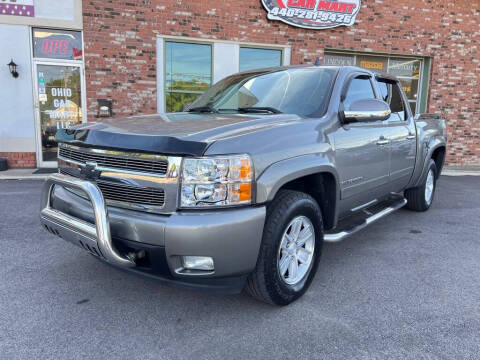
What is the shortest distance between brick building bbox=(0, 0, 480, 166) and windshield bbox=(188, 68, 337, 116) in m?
5.57

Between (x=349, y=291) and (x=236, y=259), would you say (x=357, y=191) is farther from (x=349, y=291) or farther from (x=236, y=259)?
(x=236, y=259)

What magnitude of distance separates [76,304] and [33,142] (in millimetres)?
7162

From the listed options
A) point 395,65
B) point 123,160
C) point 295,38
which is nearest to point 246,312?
point 123,160

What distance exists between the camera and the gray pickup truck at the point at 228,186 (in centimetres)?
219

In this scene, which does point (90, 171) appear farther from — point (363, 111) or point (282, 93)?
point (363, 111)

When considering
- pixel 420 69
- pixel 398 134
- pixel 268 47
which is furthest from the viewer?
pixel 420 69

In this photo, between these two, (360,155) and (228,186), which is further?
(360,155)

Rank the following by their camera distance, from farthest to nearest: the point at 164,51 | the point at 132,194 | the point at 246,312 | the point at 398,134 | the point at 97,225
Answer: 1. the point at 164,51
2. the point at 398,134
3. the point at 246,312
4. the point at 132,194
5. the point at 97,225

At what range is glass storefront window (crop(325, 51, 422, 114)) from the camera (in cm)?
1032

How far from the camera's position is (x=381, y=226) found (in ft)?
16.1

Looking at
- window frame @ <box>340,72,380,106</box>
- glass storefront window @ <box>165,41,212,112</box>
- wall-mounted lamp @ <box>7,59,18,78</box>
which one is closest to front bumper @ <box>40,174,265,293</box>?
window frame @ <box>340,72,380,106</box>

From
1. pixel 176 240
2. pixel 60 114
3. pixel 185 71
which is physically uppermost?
pixel 185 71

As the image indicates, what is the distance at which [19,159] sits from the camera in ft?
28.3

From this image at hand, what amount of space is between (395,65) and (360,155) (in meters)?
8.68
